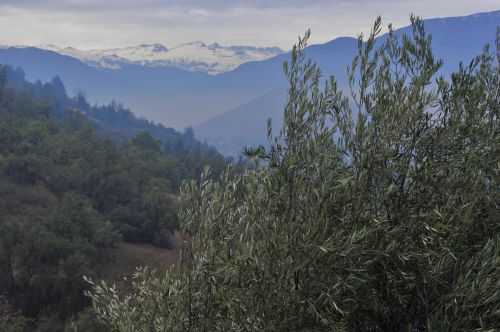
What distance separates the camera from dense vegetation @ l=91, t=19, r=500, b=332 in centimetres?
701

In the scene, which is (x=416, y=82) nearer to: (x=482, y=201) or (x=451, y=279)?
(x=482, y=201)

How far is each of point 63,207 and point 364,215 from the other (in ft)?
154

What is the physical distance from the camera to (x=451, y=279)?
7.24 metres

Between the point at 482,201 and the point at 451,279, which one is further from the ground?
the point at 482,201

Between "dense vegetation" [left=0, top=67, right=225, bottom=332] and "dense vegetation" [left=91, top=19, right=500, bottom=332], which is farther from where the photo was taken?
"dense vegetation" [left=0, top=67, right=225, bottom=332]

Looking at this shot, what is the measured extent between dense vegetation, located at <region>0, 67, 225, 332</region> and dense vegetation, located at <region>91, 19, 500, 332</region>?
862 inches

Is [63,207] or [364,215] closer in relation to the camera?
[364,215]

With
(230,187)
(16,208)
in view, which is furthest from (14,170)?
(230,187)

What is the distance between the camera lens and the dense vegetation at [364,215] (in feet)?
23.0

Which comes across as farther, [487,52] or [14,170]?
[14,170]

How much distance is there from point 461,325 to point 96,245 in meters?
47.5

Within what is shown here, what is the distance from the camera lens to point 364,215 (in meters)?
7.46

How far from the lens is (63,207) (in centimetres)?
4978

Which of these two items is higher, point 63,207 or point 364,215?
point 364,215
